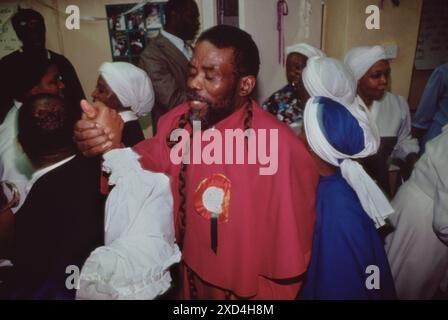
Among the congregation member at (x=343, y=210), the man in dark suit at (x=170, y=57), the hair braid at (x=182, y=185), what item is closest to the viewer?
the congregation member at (x=343, y=210)

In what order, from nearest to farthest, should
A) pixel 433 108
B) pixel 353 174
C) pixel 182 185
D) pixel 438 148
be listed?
pixel 353 174 → pixel 182 185 → pixel 438 148 → pixel 433 108

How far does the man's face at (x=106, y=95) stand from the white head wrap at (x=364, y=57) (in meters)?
1.18

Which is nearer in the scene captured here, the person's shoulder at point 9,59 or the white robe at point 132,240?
the white robe at point 132,240

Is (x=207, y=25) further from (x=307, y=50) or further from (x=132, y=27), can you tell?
(x=307, y=50)

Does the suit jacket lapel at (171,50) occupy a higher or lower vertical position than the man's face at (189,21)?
lower

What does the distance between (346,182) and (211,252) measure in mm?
497

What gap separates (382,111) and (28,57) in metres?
1.82

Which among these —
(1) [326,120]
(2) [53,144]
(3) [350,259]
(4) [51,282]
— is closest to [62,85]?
(2) [53,144]

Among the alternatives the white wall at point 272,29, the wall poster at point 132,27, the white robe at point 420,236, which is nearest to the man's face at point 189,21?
the wall poster at point 132,27

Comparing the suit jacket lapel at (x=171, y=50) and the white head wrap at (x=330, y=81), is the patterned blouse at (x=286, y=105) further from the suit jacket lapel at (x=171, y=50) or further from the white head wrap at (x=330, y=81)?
the suit jacket lapel at (x=171, y=50)

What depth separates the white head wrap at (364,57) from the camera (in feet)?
5.23

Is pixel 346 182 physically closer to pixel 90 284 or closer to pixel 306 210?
pixel 306 210

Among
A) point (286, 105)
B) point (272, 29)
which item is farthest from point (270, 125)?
point (272, 29)

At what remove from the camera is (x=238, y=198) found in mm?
1045
